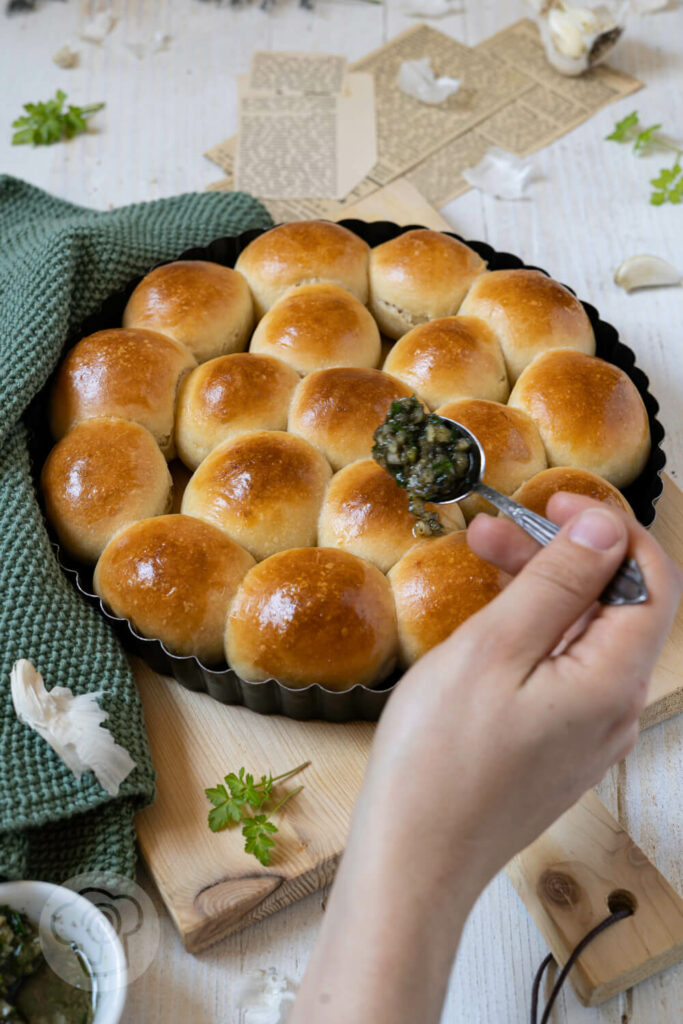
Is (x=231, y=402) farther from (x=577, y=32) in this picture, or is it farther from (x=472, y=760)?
(x=577, y=32)

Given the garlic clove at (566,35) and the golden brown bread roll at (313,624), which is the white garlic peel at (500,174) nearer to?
the garlic clove at (566,35)

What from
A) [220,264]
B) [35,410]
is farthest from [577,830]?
[220,264]

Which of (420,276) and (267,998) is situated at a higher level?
(420,276)

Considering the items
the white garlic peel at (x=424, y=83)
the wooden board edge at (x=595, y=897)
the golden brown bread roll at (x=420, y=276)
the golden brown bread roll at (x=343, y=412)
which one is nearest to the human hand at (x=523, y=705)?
the wooden board edge at (x=595, y=897)

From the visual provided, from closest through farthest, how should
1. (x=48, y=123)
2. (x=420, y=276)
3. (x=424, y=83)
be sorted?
(x=420, y=276), (x=48, y=123), (x=424, y=83)

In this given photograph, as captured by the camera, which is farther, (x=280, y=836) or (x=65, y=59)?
(x=65, y=59)

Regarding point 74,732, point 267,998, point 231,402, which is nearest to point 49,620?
point 74,732
